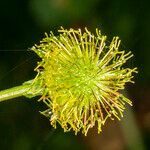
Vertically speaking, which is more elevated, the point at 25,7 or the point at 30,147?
the point at 25,7

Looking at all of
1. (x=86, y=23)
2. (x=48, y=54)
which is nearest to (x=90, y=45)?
(x=48, y=54)

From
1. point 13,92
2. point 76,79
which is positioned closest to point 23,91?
point 13,92

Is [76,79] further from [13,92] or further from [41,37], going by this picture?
[41,37]

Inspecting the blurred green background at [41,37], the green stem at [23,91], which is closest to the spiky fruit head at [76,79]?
the green stem at [23,91]

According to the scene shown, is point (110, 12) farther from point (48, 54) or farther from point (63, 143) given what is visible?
point (48, 54)

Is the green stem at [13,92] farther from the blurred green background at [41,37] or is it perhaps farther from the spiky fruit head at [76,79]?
the blurred green background at [41,37]

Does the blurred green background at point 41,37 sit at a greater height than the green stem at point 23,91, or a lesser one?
greater

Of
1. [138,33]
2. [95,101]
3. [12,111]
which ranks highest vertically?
[138,33]
